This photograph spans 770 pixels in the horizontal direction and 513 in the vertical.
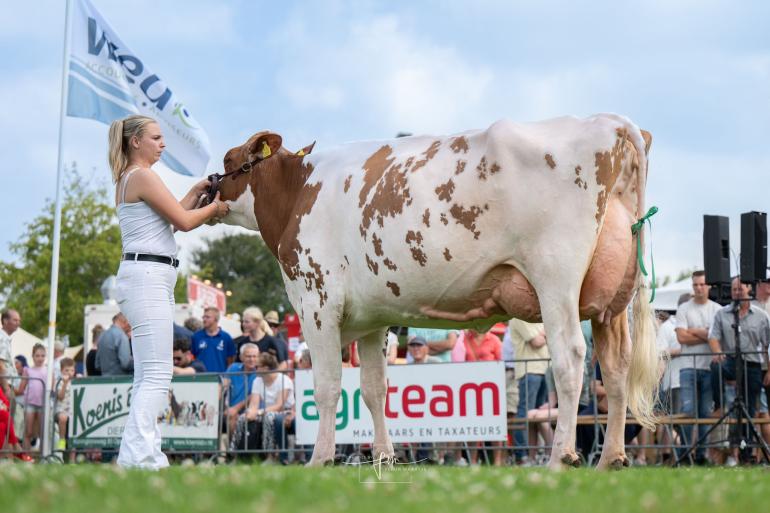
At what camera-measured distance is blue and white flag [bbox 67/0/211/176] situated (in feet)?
55.2

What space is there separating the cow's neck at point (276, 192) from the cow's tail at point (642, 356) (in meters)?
2.95

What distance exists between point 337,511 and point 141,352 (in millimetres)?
3856

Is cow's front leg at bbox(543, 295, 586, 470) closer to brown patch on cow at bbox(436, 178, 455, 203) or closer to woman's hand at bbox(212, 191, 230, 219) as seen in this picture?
brown patch on cow at bbox(436, 178, 455, 203)

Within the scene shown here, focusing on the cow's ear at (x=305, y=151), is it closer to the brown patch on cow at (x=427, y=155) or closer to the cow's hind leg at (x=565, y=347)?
the brown patch on cow at (x=427, y=155)

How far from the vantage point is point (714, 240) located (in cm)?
1181

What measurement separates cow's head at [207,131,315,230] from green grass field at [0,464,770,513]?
4.32 metres

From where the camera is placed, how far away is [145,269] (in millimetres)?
7066

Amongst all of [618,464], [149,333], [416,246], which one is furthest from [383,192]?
[618,464]

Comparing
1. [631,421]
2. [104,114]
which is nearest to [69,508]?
[631,421]

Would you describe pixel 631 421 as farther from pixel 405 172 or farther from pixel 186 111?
pixel 186 111

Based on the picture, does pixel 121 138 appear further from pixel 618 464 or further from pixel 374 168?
pixel 618 464

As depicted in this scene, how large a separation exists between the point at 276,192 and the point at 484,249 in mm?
2428

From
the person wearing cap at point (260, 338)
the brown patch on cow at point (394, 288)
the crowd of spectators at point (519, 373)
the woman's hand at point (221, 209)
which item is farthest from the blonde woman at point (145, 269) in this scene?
the person wearing cap at point (260, 338)

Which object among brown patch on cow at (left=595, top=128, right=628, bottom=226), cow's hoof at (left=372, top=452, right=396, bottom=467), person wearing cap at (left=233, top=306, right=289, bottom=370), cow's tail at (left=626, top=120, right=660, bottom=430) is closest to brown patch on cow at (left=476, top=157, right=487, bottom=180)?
brown patch on cow at (left=595, top=128, right=628, bottom=226)
